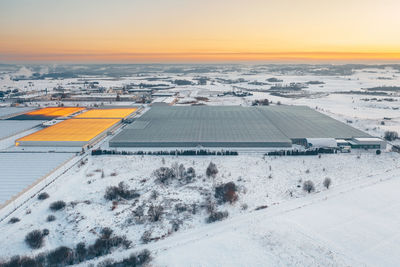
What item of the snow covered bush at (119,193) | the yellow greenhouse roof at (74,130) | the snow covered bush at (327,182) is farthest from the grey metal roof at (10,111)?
the snow covered bush at (327,182)

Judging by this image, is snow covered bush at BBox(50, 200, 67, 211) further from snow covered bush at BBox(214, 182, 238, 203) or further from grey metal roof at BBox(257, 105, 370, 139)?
grey metal roof at BBox(257, 105, 370, 139)

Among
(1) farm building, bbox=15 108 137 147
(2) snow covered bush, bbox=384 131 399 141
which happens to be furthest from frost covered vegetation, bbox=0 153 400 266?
(2) snow covered bush, bbox=384 131 399 141

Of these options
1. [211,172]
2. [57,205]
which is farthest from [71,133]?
[211,172]

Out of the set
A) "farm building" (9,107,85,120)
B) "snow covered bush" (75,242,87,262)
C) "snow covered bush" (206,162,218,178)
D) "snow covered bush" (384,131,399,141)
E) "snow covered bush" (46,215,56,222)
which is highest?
"farm building" (9,107,85,120)

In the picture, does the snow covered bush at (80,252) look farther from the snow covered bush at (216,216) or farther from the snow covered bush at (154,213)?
the snow covered bush at (216,216)

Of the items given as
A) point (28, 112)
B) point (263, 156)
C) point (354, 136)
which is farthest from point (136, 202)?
point (28, 112)

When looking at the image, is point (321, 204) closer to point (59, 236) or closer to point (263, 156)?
point (263, 156)
